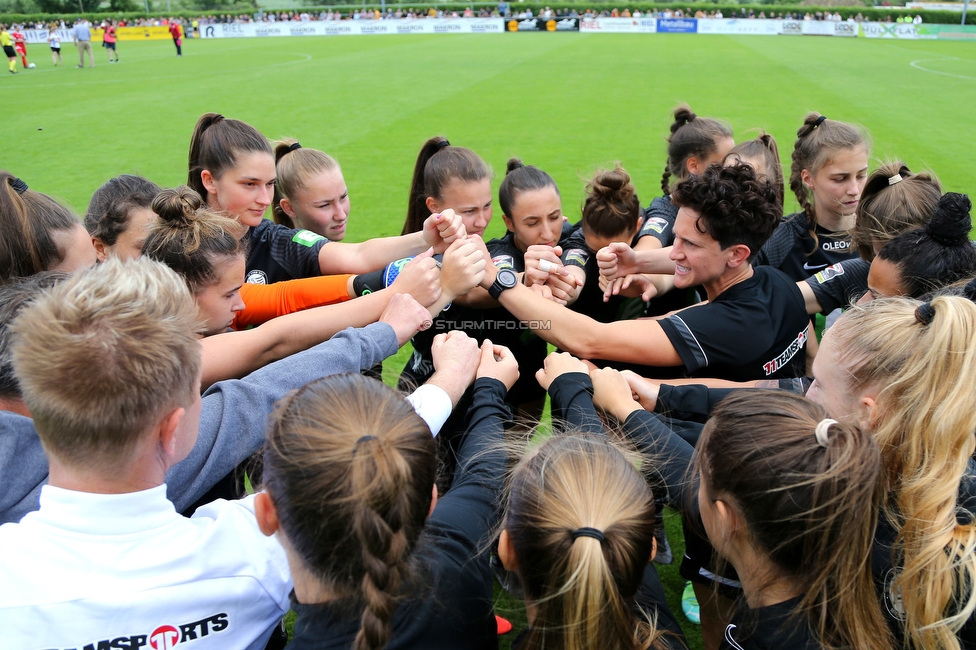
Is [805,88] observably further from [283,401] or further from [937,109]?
[283,401]

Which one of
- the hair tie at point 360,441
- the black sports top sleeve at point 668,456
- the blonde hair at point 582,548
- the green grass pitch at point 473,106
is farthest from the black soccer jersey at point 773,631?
the green grass pitch at point 473,106

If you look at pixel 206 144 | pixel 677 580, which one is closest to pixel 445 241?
pixel 206 144

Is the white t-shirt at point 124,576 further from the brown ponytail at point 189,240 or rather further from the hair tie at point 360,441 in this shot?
the brown ponytail at point 189,240

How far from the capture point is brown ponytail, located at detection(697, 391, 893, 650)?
148 cm

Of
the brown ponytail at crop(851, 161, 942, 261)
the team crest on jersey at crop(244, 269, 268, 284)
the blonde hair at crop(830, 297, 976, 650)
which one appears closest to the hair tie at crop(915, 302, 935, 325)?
the blonde hair at crop(830, 297, 976, 650)

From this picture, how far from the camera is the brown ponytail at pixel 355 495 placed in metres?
1.34

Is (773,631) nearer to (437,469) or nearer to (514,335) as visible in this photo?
(437,469)

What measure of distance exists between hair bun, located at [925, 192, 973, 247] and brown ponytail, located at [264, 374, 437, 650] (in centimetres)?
234

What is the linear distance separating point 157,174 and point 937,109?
16622mm

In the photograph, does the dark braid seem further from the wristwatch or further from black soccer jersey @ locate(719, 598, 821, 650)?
the wristwatch

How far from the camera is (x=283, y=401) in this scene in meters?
1.58

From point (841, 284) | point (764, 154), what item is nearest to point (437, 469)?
point (841, 284)

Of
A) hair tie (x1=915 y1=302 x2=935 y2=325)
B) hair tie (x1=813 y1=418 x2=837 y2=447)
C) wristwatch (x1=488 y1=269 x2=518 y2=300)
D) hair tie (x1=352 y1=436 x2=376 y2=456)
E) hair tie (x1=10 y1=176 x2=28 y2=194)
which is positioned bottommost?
wristwatch (x1=488 y1=269 x2=518 y2=300)

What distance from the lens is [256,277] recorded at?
3293mm
